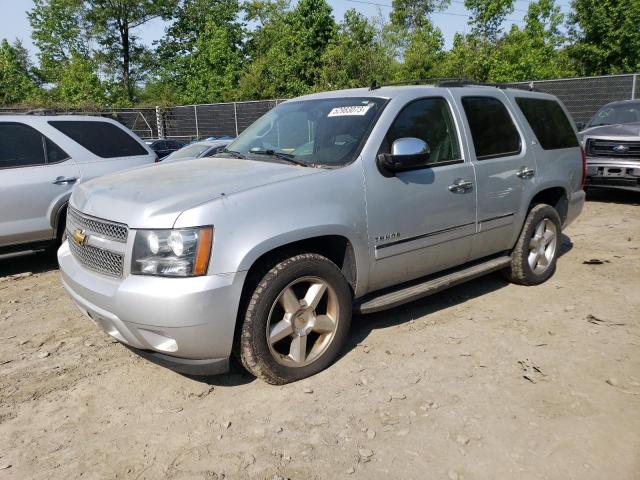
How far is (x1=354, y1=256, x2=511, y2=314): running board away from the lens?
375 centimetres

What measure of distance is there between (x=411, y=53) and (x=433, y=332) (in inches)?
1033

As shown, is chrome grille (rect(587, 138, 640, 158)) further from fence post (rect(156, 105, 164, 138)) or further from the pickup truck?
fence post (rect(156, 105, 164, 138))

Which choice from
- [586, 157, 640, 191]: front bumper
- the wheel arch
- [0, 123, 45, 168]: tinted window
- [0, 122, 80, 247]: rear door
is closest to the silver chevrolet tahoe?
the wheel arch

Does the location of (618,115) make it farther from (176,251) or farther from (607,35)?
(607,35)

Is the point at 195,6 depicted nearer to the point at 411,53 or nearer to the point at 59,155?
the point at 411,53

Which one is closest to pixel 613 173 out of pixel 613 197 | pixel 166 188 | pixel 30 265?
pixel 613 197

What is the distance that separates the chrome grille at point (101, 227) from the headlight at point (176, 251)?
0.20 m

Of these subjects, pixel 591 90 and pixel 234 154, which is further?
pixel 591 90

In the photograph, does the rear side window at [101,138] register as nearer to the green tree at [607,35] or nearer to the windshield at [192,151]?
the windshield at [192,151]

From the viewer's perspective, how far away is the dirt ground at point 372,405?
270 cm

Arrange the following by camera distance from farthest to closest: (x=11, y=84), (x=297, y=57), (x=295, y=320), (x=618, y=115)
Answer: (x=11, y=84) < (x=297, y=57) < (x=618, y=115) < (x=295, y=320)

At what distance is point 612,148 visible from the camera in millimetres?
9430

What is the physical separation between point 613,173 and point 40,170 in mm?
8857

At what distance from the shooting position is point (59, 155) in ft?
20.0
